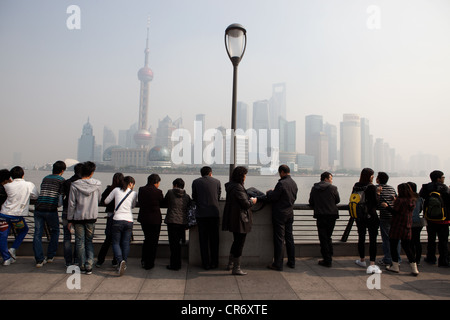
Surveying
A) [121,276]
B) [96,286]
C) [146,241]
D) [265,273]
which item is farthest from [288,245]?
[96,286]

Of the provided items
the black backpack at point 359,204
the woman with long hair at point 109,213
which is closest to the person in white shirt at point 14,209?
the woman with long hair at point 109,213

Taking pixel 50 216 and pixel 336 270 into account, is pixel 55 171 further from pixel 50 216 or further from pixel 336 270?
pixel 336 270

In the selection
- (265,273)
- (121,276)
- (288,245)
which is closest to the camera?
(121,276)

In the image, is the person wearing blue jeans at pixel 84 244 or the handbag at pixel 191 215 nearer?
the person wearing blue jeans at pixel 84 244

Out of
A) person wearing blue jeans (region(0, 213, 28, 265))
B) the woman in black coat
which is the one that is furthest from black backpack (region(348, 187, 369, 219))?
person wearing blue jeans (region(0, 213, 28, 265))

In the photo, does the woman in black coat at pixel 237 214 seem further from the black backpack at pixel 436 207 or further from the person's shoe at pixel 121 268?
the black backpack at pixel 436 207

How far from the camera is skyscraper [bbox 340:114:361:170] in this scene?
566 ft

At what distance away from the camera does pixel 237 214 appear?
4.56 m

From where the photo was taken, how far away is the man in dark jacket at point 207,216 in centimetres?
484

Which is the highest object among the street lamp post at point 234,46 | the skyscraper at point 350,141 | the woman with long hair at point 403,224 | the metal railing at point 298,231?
the skyscraper at point 350,141

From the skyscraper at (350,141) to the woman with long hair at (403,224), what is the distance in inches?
6977
